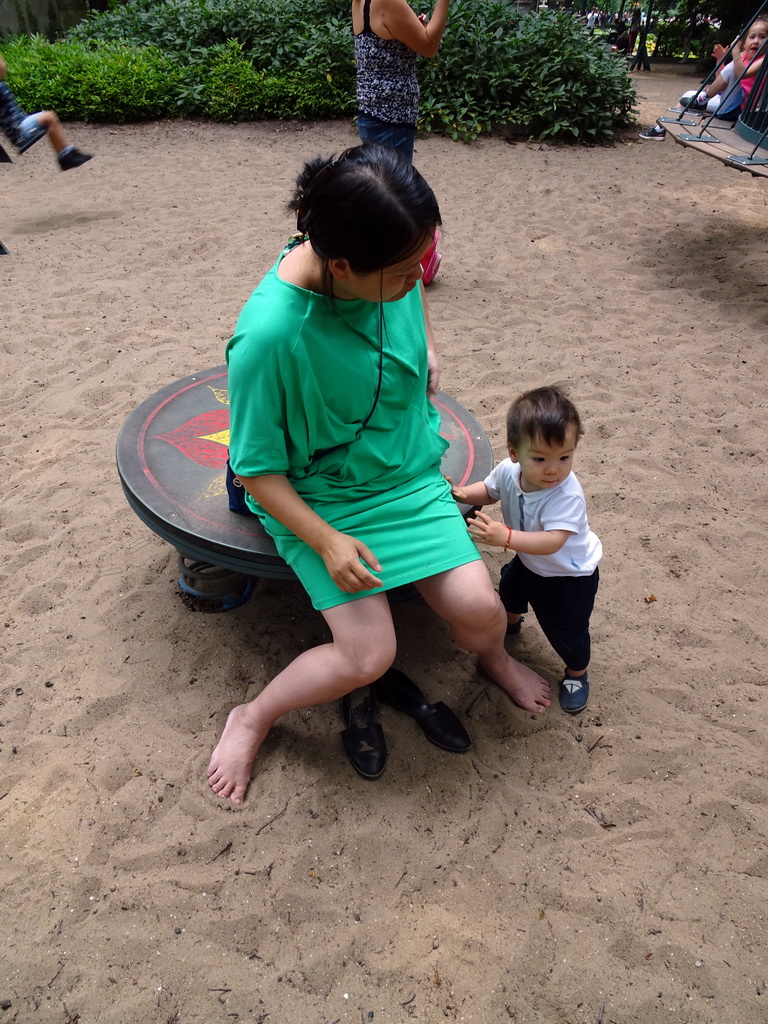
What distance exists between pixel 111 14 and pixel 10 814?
12.4 m

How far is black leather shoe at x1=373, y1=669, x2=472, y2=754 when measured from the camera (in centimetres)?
202

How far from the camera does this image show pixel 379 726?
6.71 ft

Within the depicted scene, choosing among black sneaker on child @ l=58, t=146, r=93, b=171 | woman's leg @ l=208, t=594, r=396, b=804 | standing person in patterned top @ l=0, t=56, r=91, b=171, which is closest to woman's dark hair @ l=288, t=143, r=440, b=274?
woman's leg @ l=208, t=594, r=396, b=804

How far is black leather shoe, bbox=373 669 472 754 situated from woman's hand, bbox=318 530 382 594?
0.56m

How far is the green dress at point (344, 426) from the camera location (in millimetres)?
1590

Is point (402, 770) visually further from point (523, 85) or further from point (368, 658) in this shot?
point (523, 85)

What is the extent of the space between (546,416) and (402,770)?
3.36ft

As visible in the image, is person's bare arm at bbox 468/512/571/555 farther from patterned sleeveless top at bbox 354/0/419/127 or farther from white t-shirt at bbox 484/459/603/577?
patterned sleeveless top at bbox 354/0/419/127

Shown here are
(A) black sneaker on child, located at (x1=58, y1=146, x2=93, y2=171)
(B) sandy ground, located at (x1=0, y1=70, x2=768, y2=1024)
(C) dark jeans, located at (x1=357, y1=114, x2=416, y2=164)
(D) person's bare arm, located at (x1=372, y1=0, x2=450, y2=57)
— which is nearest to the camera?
(B) sandy ground, located at (x1=0, y1=70, x2=768, y2=1024)

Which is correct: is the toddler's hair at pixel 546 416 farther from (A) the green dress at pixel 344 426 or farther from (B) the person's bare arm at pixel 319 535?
(B) the person's bare arm at pixel 319 535

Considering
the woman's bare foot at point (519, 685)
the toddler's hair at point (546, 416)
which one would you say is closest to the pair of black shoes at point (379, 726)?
the woman's bare foot at point (519, 685)

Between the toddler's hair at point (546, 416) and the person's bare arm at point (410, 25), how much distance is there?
8.40 feet

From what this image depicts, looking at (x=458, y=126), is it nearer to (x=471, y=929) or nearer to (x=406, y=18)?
(x=406, y=18)

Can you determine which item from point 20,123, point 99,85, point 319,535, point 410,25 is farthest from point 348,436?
point 99,85
